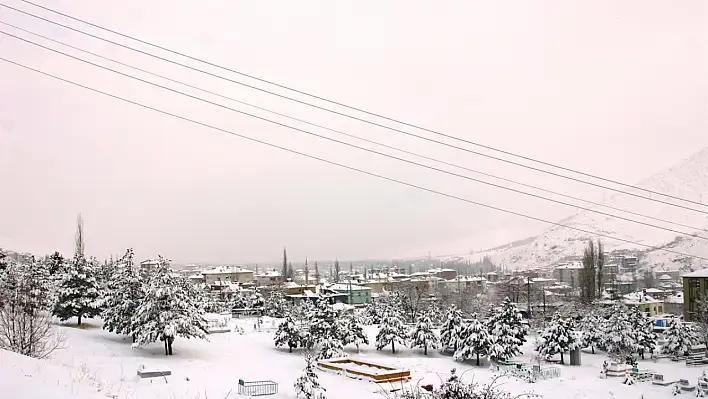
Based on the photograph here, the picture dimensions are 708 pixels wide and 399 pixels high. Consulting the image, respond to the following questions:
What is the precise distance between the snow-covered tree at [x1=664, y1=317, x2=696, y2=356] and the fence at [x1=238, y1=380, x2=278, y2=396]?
672 inches

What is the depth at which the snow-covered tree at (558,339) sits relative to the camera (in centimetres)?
2177

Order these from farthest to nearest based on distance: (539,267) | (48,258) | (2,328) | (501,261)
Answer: (501,261) < (539,267) < (48,258) < (2,328)

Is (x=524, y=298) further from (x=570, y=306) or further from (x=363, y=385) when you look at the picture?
(x=363, y=385)

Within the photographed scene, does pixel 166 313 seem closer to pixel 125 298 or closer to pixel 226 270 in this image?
pixel 125 298

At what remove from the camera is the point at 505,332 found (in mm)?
21516

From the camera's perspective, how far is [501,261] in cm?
8225

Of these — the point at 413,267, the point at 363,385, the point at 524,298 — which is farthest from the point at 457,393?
the point at 413,267

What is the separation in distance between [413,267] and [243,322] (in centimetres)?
6524

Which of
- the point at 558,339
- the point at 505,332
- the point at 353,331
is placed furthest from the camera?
the point at 353,331

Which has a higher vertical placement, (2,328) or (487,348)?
(2,328)

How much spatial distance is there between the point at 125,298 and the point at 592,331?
1867cm

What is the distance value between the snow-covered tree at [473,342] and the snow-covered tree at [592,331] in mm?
5415

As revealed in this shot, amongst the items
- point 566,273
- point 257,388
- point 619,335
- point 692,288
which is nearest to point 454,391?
point 257,388

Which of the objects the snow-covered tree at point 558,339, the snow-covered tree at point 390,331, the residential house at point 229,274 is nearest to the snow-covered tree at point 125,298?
the snow-covered tree at point 390,331
